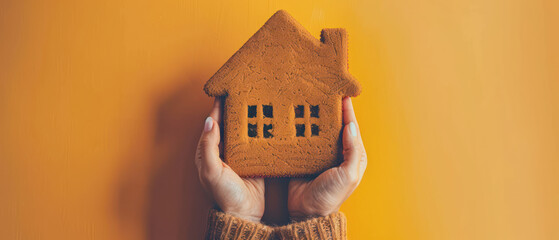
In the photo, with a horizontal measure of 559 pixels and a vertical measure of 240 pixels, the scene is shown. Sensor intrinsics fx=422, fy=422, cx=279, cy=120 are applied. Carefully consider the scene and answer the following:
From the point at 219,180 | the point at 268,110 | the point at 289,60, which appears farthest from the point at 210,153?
the point at 289,60

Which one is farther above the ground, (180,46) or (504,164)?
(180,46)

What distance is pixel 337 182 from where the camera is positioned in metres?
0.99

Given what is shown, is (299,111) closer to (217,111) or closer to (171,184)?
(217,111)

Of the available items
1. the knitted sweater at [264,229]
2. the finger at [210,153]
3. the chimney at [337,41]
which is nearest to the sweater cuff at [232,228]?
the knitted sweater at [264,229]

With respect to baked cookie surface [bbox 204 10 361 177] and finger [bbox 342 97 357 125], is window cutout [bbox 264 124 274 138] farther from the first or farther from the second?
finger [bbox 342 97 357 125]

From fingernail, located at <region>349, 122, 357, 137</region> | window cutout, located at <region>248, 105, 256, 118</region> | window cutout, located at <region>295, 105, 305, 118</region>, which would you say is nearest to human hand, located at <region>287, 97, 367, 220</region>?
fingernail, located at <region>349, 122, 357, 137</region>

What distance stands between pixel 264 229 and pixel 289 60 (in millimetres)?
412

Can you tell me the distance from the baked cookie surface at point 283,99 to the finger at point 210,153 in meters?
0.02

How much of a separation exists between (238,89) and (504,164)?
30.0 inches

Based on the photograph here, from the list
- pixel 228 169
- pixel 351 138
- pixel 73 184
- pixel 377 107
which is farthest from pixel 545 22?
pixel 73 184

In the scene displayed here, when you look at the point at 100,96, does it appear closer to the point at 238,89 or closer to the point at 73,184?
the point at 73,184

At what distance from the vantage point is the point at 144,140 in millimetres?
1156

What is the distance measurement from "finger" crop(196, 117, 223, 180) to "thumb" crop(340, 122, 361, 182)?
11.7 inches

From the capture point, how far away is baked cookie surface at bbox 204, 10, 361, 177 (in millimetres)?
1002
